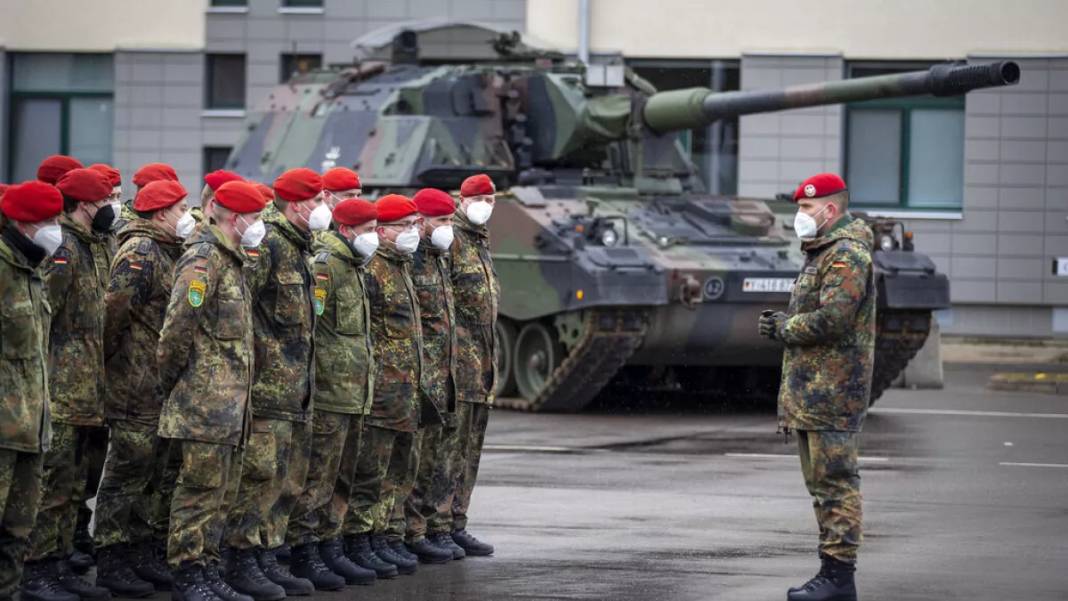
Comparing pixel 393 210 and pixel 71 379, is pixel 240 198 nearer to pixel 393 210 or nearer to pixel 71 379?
pixel 71 379

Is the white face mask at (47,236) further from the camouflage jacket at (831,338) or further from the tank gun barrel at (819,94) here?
the tank gun barrel at (819,94)

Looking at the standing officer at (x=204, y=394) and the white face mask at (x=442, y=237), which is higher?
Result: the white face mask at (x=442, y=237)

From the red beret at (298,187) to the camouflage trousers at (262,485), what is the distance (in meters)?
1.04

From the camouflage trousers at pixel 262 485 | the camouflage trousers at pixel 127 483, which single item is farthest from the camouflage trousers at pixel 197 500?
the camouflage trousers at pixel 127 483

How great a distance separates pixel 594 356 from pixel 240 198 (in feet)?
32.4

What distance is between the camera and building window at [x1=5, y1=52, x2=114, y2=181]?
109ft

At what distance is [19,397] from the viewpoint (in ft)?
29.1

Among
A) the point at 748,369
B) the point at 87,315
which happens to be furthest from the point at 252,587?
the point at 748,369

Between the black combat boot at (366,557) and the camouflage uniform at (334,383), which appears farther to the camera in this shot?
the black combat boot at (366,557)

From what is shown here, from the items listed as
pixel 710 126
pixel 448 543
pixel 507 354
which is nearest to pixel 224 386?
pixel 448 543

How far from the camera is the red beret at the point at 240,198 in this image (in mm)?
9562

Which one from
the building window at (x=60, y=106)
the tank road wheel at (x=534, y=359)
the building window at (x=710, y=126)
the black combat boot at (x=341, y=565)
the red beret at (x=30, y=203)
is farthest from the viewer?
the building window at (x=60, y=106)

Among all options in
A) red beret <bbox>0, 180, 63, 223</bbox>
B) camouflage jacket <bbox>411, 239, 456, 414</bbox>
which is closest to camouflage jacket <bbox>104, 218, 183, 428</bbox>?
red beret <bbox>0, 180, 63, 223</bbox>

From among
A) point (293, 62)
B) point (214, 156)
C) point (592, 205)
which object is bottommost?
point (592, 205)
